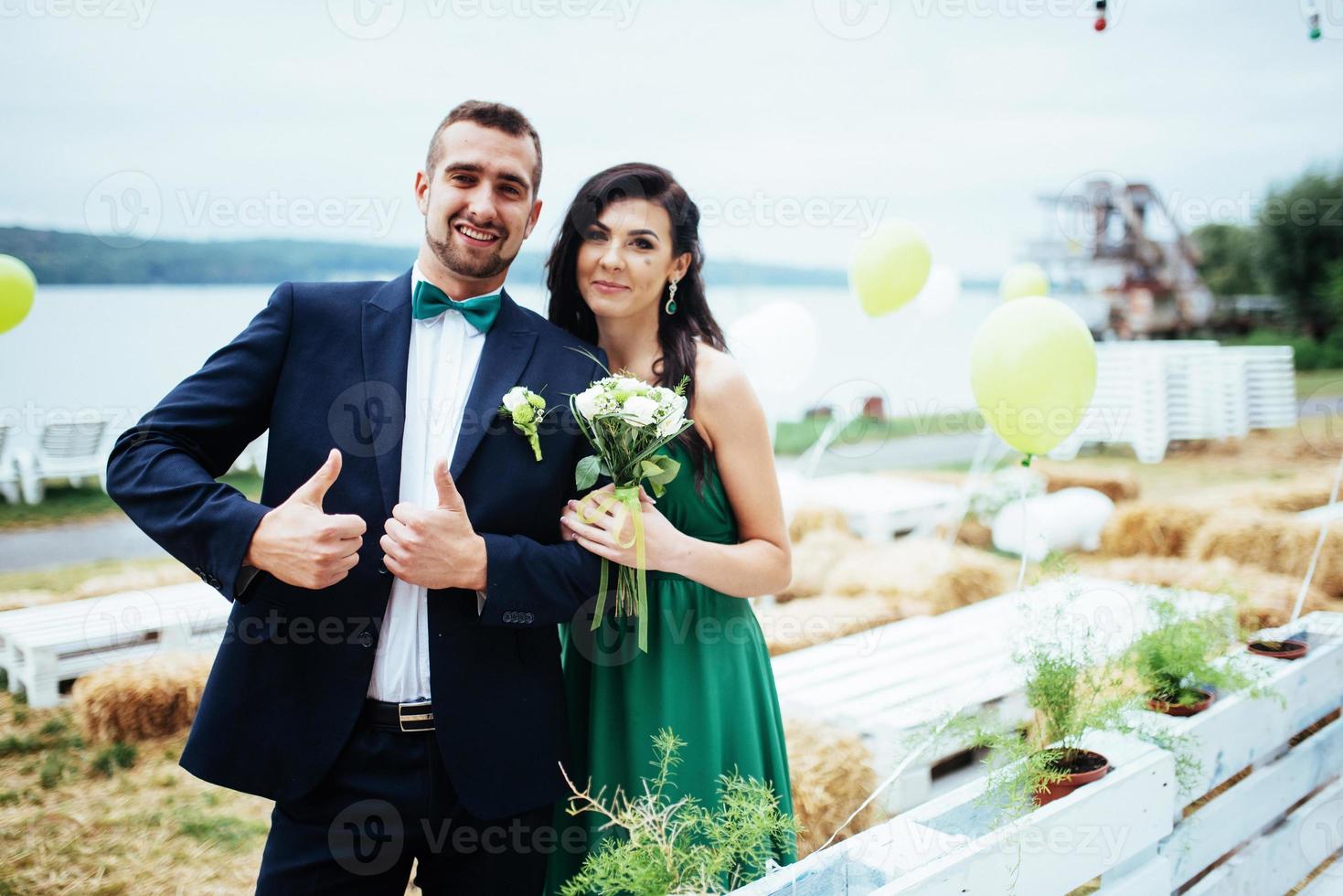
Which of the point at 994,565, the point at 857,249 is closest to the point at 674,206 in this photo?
the point at 857,249

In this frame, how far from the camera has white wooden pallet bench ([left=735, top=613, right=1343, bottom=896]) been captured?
5.51 feet

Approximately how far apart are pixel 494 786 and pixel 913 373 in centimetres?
862

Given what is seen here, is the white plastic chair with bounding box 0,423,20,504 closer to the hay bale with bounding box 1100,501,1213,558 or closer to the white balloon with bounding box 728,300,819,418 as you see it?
the white balloon with bounding box 728,300,819,418

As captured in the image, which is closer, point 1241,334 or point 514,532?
point 514,532

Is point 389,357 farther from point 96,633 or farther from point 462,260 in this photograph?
point 96,633

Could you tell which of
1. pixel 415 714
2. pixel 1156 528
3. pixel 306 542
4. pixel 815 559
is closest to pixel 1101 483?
pixel 1156 528

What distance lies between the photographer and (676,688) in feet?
6.59

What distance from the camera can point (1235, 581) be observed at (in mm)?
5145

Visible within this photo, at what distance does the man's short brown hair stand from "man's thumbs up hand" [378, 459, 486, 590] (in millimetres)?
673

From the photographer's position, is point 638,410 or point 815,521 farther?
point 815,521

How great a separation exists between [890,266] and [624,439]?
12.0 ft

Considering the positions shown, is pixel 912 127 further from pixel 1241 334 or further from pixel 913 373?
pixel 1241 334

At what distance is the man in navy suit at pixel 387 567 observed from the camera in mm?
1472

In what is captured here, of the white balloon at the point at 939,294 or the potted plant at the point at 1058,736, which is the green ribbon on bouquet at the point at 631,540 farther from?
the white balloon at the point at 939,294
